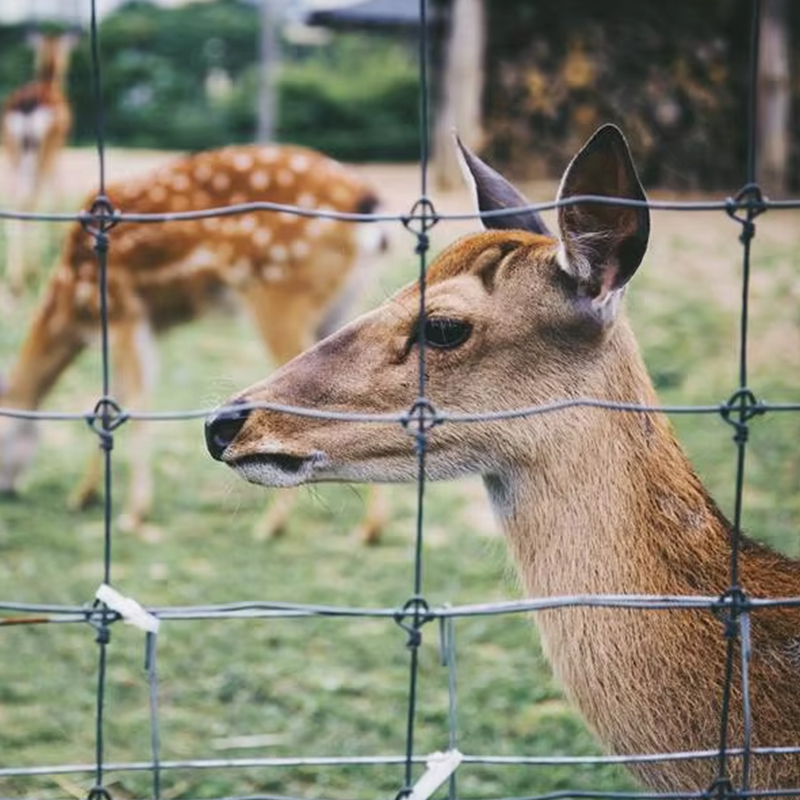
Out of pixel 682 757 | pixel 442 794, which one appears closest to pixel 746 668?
pixel 682 757

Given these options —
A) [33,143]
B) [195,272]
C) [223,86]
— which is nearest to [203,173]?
[195,272]

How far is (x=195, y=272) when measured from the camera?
654cm

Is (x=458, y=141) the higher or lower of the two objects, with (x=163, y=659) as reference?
higher

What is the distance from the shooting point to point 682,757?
2.43 metres

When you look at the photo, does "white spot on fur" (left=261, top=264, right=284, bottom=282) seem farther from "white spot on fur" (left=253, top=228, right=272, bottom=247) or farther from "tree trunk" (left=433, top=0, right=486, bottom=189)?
"tree trunk" (left=433, top=0, right=486, bottom=189)

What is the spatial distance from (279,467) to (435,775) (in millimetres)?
618

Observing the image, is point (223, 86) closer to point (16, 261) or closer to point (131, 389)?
point (16, 261)

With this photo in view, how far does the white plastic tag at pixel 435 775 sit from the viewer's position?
7.49 ft

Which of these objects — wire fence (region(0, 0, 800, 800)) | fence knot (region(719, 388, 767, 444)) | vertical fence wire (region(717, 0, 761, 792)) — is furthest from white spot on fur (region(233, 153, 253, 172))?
fence knot (region(719, 388, 767, 444))

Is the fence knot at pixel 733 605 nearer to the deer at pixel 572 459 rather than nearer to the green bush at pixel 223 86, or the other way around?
the deer at pixel 572 459

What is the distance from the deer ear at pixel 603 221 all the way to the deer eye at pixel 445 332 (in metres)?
0.23

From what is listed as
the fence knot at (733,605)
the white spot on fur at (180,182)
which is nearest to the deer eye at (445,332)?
the fence knot at (733,605)

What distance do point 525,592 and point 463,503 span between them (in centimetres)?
383

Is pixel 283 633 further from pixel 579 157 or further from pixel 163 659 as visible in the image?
pixel 579 157
